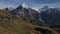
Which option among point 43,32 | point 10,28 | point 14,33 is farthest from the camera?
point 43,32

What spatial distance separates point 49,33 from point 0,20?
52539 mm

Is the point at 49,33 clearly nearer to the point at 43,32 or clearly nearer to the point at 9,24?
the point at 43,32

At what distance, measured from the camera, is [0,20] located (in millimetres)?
149875

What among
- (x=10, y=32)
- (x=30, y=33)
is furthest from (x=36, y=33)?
(x=10, y=32)

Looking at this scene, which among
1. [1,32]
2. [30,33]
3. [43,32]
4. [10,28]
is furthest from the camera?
[43,32]

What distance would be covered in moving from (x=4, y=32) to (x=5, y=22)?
26.3 metres

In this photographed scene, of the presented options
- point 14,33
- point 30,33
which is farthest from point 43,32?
point 14,33

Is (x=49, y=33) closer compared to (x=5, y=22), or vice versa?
(x=5, y=22)

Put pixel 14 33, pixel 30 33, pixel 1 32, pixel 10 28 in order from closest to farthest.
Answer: pixel 1 32 → pixel 14 33 → pixel 10 28 → pixel 30 33

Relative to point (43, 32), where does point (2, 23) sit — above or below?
above

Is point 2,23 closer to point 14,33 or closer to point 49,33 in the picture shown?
point 14,33

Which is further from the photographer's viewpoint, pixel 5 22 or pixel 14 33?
pixel 5 22

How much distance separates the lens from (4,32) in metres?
123

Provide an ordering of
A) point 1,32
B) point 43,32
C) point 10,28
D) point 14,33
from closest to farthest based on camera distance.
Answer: point 1,32 → point 14,33 → point 10,28 → point 43,32
